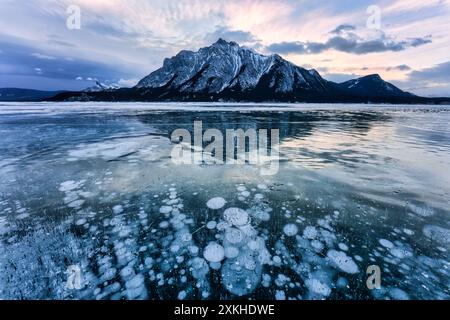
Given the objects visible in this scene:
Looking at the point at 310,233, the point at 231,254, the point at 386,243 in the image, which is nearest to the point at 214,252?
the point at 231,254

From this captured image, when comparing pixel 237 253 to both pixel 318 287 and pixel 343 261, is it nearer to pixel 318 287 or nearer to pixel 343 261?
pixel 318 287

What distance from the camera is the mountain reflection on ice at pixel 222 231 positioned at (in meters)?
3.26

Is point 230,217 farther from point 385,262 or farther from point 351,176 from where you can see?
point 351,176

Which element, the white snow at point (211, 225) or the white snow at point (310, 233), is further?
the white snow at point (211, 225)

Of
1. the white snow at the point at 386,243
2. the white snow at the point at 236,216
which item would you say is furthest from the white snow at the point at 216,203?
the white snow at the point at 386,243

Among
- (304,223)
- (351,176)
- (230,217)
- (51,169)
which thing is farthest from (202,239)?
(51,169)

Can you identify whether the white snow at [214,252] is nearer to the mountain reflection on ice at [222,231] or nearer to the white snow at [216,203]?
the mountain reflection on ice at [222,231]

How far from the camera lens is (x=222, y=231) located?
4535mm

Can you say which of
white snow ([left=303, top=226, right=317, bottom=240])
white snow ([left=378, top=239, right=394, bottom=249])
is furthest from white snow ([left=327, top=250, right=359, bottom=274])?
white snow ([left=378, top=239, right=394, bottom=249])

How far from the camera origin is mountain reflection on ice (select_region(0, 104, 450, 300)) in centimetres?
326

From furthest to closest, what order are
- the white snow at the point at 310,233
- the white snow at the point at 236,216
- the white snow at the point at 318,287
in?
the white snow at the point at 236,216, the white snow at the point at 310,233, the white snow at the point at 318,287

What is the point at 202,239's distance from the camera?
4.26 meters

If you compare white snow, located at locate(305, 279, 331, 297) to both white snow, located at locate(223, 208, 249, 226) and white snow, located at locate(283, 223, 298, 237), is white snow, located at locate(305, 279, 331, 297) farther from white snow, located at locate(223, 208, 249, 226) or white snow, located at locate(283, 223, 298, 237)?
white snow, located at locate(223, 208, 249, 226)
